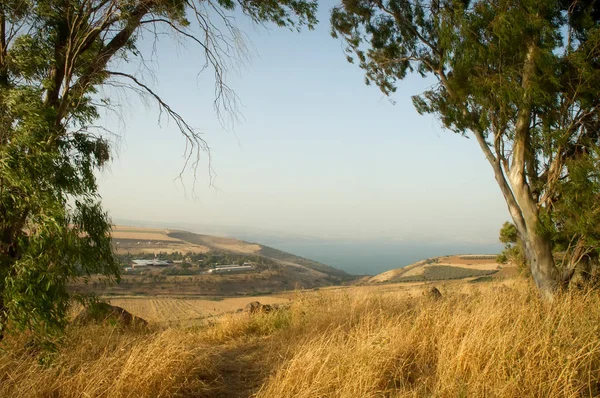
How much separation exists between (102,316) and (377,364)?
4.84m

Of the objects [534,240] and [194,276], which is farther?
[194,276]

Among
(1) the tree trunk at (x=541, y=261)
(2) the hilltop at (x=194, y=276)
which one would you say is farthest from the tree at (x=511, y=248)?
(2) the hilltop at (x=194, y=276)

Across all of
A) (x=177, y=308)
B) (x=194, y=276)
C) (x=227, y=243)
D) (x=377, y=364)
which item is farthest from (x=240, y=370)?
(x=227, y=243)

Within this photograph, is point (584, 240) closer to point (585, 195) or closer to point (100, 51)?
point (585, 195)

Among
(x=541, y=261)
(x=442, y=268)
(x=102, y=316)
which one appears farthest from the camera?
(x=442, y=268)

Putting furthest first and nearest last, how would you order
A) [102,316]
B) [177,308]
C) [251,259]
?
1. [251,259]
2. [177,308]
3. [102,316]

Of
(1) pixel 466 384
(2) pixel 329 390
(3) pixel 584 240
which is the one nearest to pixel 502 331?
(1) pixel 466 384

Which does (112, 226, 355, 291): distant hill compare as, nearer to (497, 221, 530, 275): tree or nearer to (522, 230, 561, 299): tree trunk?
(497, 221, 530, 275): tree

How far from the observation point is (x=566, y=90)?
363 inches

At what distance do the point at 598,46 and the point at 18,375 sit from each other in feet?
35.9

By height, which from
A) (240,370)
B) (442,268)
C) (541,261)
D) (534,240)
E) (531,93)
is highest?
(531,93)

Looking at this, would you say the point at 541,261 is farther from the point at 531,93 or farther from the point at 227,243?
the point at 227,243

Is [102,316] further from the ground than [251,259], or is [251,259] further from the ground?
[102,316]

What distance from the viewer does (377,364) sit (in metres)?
4.15
